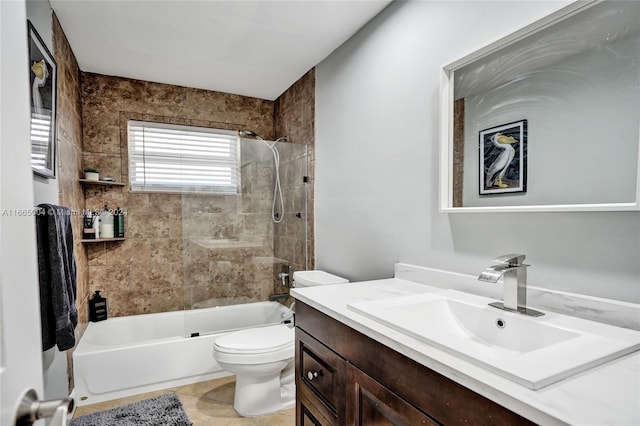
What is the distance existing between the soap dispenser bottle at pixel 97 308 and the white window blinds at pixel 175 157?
0.99 m

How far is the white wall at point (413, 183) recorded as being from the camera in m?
1.10

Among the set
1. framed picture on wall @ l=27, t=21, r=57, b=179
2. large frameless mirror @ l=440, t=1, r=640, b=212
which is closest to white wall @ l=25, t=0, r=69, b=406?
framed picture on wall @ l=27, t=21, r=57, b=179

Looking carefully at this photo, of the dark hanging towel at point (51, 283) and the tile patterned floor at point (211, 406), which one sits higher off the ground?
the dark hanging towel at point (51, 283)

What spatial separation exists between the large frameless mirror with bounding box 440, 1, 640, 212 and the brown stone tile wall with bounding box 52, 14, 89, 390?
230 cm

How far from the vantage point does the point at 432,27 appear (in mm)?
1659

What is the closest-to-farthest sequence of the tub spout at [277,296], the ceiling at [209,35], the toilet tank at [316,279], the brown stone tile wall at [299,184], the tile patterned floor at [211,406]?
the ceiling at [209,35], the tile patterned floor at [211,406], the toilet tank at [316,279], the brown stone tile wall at [299,184], the tub spout at [277,296]

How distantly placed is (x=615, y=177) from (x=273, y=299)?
260 cm

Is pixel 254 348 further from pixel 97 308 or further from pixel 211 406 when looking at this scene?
pixel 97 308

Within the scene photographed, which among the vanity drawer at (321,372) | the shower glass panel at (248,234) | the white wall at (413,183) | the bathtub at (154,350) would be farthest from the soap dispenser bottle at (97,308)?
the vanity drawer at (321,372)

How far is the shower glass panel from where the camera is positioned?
2.88m

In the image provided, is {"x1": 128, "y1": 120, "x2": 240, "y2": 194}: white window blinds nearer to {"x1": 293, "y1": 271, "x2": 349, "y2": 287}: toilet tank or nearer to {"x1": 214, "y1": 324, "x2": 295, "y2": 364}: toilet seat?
{"x1": 293, "y1": 271, "x2": 349, "y2": 287}: toilet tank

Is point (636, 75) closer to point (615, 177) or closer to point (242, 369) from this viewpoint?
point (615, 177)

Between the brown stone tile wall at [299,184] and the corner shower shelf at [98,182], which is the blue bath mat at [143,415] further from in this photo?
the corner shower shelf at [98,182]

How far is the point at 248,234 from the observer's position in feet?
10.1
